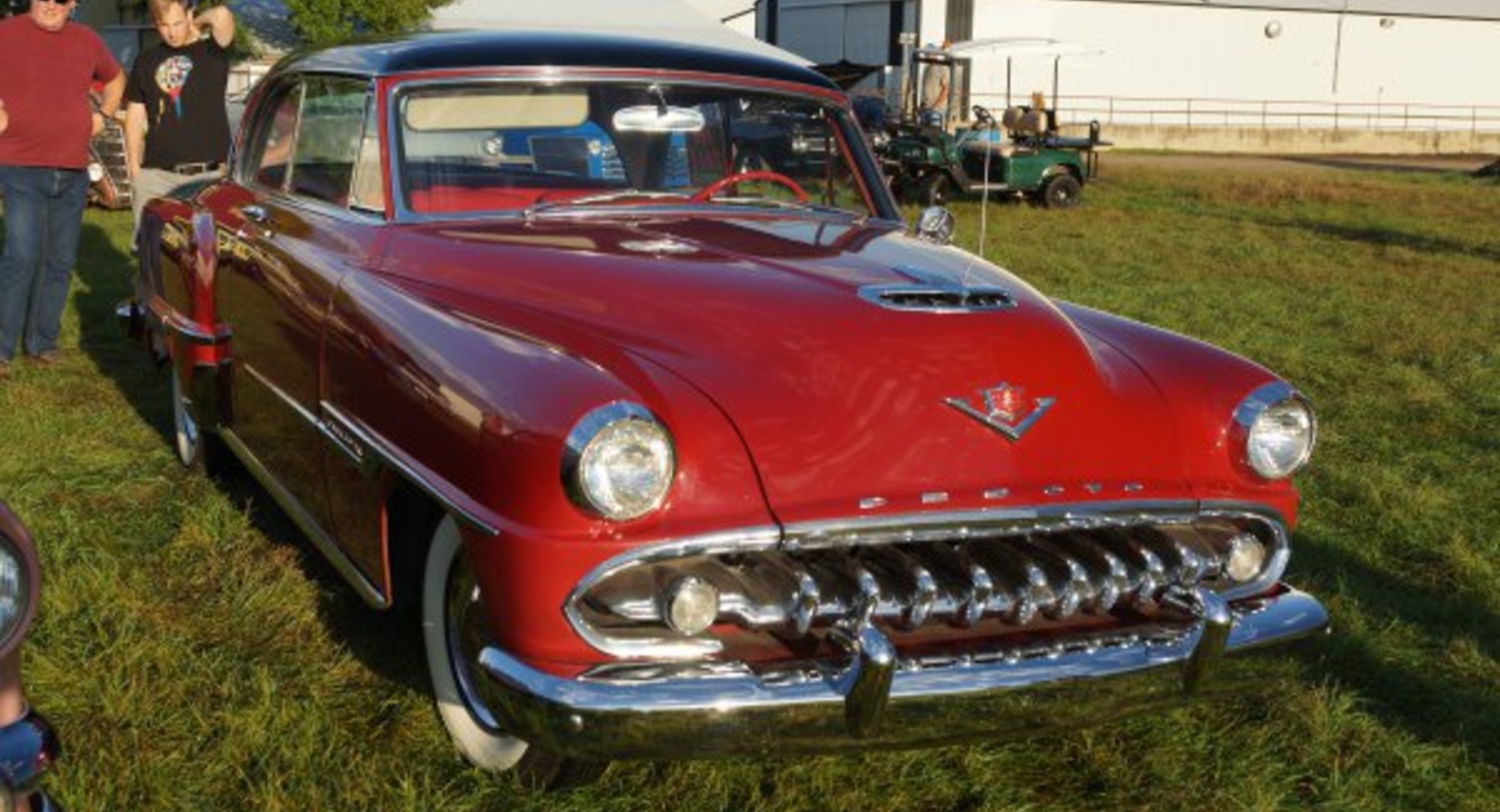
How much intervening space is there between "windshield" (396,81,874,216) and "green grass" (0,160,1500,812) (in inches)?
43.9

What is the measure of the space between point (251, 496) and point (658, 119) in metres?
1.92

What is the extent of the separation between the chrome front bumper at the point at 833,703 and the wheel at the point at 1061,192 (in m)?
15.4

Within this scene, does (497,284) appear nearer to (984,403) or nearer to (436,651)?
(436,651)

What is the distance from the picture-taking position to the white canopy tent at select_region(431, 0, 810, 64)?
22.9 meters

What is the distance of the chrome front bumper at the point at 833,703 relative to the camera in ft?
8.35

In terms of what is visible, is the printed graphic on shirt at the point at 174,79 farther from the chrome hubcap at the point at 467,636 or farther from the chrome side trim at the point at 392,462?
the chrome hubcap at the point at 467,636

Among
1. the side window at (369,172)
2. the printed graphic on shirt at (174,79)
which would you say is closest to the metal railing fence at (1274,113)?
the printed graphic on shirt at (174,79)

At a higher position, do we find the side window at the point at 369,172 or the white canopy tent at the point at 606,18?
the white canopy tent at the point at 606,18

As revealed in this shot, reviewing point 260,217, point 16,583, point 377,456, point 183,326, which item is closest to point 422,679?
point 377,456

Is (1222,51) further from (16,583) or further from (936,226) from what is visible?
(16,583)

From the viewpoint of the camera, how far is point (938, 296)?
3.18m

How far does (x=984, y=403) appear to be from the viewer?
2934 mm

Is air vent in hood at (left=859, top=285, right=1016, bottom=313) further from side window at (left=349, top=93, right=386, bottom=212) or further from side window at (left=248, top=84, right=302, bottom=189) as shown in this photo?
side window at (left=248, top=84, right=302, bottom=189)

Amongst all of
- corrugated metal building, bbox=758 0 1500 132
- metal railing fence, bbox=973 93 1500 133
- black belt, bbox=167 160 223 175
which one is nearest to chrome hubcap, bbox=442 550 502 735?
black belt, bbox=167 160 223 175
